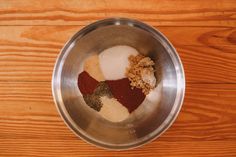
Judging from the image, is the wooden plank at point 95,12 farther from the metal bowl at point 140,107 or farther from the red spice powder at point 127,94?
the red spice powder at point 127,94

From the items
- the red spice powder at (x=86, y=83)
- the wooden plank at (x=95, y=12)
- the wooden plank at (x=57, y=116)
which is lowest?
the wooden plank at (x=57, y=116)

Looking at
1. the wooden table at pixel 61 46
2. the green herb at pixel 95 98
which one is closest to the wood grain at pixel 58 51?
the wooden table at pixel 61 46

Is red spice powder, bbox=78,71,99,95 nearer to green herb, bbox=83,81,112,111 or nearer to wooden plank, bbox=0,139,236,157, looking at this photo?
green herb, bbox=83,81,112,111

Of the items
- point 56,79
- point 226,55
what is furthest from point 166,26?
point 56,79

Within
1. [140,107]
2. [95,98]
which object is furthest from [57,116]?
[140,107]

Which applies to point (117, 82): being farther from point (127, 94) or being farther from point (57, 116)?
point (57, 116)
